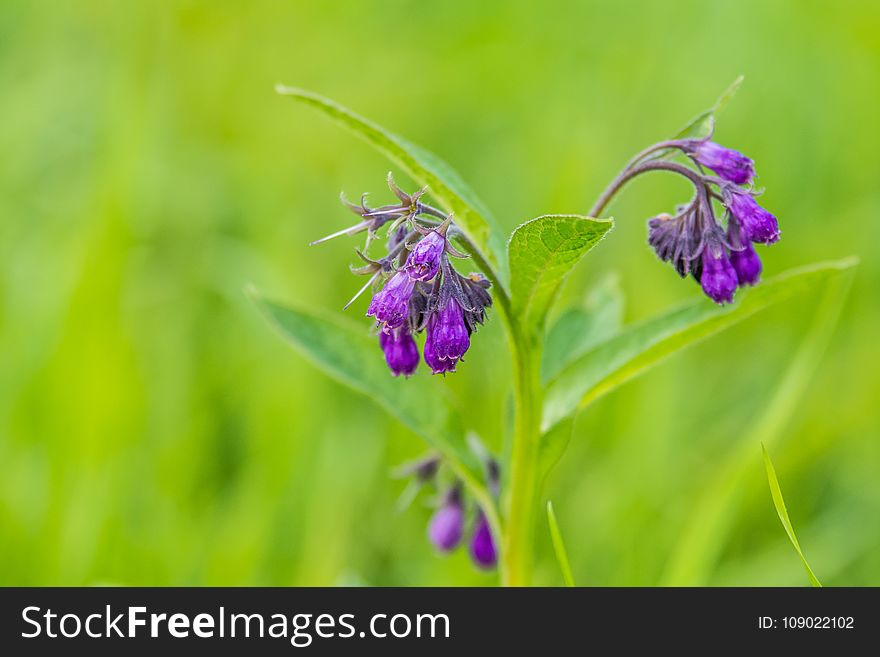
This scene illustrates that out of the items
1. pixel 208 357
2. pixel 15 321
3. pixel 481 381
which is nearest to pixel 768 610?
pixel 481 381

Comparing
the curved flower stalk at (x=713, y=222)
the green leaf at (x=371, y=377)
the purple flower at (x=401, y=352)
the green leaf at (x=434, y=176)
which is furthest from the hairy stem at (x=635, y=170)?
the green leaf at (x=371, y=377)

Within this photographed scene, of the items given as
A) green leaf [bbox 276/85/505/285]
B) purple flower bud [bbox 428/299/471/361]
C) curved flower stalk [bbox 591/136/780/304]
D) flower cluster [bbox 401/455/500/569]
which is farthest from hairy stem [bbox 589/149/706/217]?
flower cluster [bbox 401/455/500/569]

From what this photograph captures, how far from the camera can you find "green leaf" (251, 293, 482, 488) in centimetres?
232

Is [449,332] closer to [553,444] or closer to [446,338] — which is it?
[446,338]

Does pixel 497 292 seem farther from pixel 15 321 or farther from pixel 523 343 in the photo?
pixel 15 321

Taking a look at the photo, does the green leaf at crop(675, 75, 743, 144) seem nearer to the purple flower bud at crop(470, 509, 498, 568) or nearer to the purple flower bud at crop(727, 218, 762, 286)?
the purple flower bud at crop(727, 218, 762, 286)

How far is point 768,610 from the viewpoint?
2.34 meters

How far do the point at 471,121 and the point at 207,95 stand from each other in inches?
60.9

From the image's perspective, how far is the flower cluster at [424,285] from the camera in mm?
1905

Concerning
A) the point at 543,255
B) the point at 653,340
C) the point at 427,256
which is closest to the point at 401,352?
the point at 427,256

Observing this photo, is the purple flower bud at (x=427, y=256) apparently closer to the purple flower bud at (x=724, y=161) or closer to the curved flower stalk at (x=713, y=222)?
the curved flower stalk at (x=713, y=222)

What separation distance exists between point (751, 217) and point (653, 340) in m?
0.34

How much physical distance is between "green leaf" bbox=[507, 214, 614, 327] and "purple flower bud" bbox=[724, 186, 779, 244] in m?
0.36

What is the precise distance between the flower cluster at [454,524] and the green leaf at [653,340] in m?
0.53
